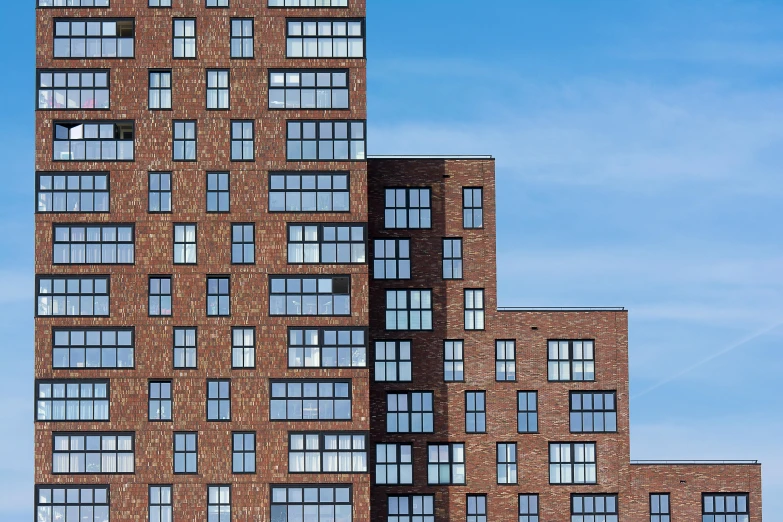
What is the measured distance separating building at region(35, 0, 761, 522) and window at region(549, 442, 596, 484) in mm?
115

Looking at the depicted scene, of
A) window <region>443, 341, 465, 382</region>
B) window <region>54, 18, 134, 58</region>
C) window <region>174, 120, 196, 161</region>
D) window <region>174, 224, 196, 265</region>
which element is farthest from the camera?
window <region>443, 341, 465, 382</region>

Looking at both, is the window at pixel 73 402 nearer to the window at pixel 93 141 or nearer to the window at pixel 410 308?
the window at pixel 93 141

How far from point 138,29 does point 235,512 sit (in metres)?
27.6

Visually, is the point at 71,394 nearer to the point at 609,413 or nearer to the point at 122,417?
the point at 122,417

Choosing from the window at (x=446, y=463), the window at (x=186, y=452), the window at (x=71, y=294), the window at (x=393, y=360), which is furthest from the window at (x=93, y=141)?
the window at (x=446, y=463)

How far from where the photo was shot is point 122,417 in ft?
305

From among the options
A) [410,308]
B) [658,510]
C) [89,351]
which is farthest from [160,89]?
[658,510]

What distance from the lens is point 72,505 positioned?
302 ft

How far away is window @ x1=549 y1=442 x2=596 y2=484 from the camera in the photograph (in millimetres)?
98125

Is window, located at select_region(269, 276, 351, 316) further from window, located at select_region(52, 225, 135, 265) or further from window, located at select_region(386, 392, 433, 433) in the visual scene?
window, located at select_region(52, 225, 135, 265)

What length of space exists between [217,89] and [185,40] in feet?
11.0

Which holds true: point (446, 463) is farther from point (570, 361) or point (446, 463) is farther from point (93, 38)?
point (93, 38)

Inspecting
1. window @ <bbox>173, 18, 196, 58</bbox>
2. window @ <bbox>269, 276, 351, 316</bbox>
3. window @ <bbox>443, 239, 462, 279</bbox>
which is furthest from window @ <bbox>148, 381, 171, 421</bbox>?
window @ <bbox>173, 18, 196, 58</bbox>

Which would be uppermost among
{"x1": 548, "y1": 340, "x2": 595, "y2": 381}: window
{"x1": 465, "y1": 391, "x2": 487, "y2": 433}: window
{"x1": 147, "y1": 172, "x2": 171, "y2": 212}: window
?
{"x1": 147, "y1": 172, "x2": 171, "y2": 212}: window
